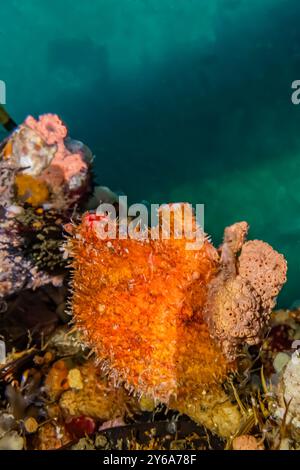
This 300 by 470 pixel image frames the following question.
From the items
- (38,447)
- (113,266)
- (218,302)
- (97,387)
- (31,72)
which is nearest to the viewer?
(218,302)

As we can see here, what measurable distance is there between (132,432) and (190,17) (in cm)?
520

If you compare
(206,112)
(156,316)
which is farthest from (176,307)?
Answer: (206,112)

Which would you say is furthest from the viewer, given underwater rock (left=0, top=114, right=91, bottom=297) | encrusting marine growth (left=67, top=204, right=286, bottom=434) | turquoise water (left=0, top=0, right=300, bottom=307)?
turquoise water (left=0, top=0, right=300, bottom=307)

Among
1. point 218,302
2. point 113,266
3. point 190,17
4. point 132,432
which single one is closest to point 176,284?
point 218,302

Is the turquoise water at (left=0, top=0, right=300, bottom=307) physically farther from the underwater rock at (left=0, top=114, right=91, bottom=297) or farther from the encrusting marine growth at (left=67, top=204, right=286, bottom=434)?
the encrusting marine growth at (left=67, top=204, right=286, bottom=434)

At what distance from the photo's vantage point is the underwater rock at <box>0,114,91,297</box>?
9.92ft

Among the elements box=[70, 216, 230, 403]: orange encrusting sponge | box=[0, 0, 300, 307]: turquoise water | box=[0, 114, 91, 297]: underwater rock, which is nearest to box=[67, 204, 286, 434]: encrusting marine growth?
box=[70, 216, 230, 403]: orange encrusting sponge

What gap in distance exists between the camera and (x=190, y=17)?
200 inches

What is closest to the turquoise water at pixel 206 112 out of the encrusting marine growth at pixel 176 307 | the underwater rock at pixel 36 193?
the underwater rock at pixel 36 193

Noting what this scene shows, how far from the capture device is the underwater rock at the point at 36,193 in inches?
119

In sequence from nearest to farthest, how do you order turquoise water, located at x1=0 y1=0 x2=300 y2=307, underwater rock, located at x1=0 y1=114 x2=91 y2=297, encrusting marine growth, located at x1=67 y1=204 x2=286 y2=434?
encrusting marine growth, located at x1=67 y1=204 x2=286 y2=434
underwater rock, located at x1=0 y1=114 x2=91 y2=297
turquoise water, located at x1=0 y1=0 x2=300 y2=307

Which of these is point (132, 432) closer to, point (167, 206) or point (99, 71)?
point (167, 206)

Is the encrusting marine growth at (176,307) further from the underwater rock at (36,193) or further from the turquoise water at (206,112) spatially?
the turquoise water at (206,112)

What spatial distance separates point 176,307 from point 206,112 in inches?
125
